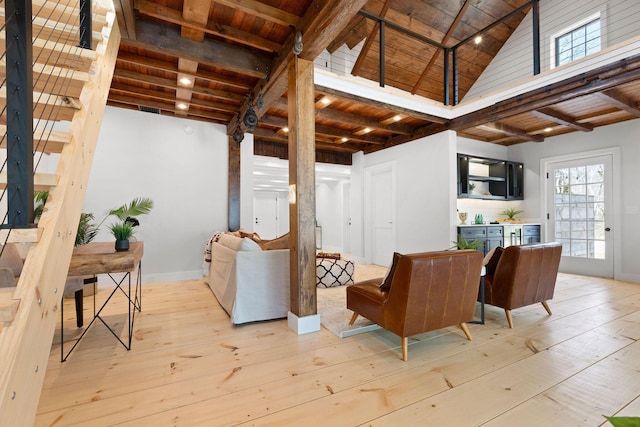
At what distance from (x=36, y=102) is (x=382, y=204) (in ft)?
18.3

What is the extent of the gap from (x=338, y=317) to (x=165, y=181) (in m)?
3.67

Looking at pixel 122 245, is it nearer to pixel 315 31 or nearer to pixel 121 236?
pixel 121 236

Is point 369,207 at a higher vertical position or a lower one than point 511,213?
higher

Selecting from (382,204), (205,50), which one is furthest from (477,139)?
(205,50)

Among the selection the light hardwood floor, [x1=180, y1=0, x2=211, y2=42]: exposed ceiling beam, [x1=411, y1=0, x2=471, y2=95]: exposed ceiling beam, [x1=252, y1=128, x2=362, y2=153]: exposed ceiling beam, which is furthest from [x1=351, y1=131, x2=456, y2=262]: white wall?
[x1=180, y1=0, x2=211, y2=42]: exposed ceiling beam

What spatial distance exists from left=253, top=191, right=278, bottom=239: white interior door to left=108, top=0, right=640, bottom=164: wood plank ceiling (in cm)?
356

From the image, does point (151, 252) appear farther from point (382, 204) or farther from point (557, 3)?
point (557, 3)

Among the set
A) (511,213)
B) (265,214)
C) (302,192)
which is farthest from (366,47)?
(265,214)

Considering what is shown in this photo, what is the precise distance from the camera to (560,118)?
4.57 metres

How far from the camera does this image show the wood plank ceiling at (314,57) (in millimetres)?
2545

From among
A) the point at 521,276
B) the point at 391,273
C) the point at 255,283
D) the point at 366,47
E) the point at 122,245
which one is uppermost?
the point at 366,47

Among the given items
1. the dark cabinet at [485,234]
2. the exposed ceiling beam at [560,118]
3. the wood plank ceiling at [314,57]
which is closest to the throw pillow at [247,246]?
the wood plank ceiling at [314,57]

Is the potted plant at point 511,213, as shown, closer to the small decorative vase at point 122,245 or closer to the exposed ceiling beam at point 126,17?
the small decorative vase at point 122,245

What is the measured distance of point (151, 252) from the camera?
4.70m
